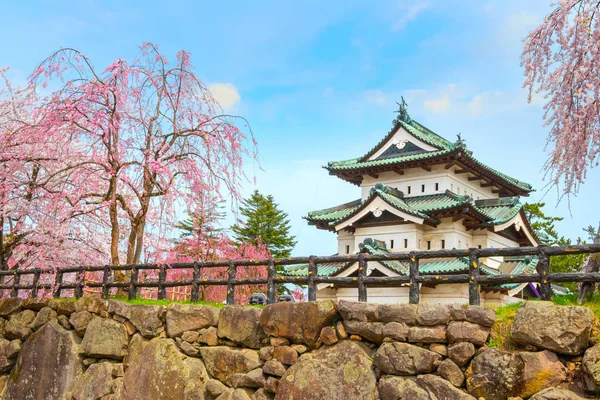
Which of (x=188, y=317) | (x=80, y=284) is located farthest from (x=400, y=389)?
(x=80, y=284)

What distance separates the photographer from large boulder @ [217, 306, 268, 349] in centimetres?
960

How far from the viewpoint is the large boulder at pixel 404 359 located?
25.4 feet

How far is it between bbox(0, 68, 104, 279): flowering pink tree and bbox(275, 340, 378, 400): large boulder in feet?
23.2

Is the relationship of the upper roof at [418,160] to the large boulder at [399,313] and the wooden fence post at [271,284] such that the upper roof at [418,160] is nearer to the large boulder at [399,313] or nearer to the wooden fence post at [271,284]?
the wooden fence post at [271,284]

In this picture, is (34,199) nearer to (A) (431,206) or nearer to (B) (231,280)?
(B) (231,280)

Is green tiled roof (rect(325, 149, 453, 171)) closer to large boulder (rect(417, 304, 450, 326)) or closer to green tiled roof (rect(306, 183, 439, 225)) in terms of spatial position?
green tiled roof (rect(306, 183, 439, 225))

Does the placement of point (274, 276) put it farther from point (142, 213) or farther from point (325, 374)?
point (142, 213)

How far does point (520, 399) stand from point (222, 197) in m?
7.93

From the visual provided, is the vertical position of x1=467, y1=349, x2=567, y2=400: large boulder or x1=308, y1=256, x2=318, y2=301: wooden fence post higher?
x1=308, y1=256, x2=318, y2=301: wooden fence post

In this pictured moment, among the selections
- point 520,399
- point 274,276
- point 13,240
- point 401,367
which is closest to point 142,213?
point 274,276

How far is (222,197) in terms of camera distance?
12812 mm

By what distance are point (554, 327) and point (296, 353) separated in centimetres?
399

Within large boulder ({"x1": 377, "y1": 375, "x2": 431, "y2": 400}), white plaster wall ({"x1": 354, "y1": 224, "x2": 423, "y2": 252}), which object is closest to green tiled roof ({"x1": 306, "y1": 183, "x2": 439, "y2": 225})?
white plaster wall ({"x1": 354, "y1": 224, "x2": 423, "y2": 252})

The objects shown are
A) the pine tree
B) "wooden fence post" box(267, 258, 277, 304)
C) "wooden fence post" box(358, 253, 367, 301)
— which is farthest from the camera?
the pine tree
